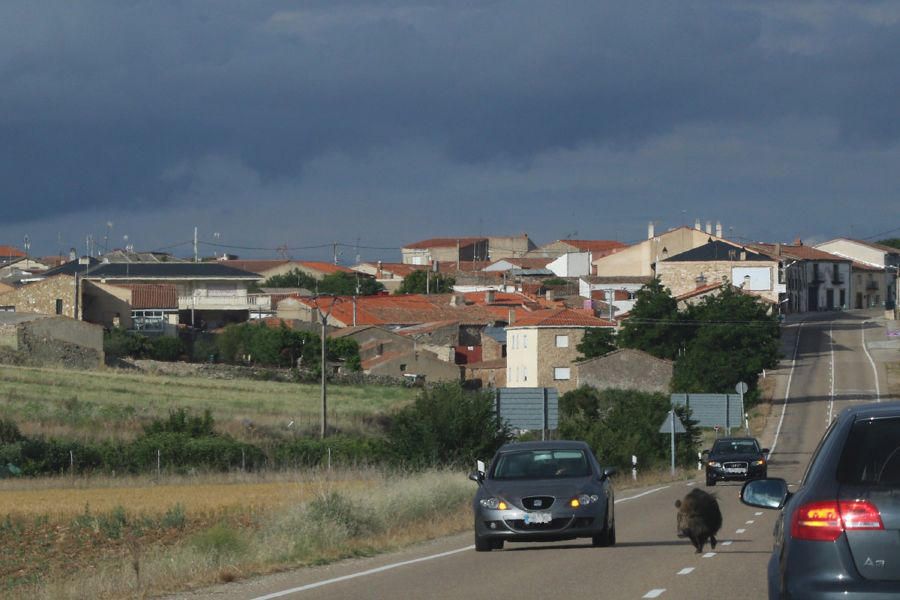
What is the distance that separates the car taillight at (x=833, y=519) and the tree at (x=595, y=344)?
3404 inches

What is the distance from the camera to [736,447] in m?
42.2

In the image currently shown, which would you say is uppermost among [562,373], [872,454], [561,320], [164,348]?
[561,320]

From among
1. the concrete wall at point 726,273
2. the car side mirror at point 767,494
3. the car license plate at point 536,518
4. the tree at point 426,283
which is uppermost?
the tree at point 426,283

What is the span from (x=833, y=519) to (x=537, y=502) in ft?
42.7

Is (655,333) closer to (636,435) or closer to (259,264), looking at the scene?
(636,435)

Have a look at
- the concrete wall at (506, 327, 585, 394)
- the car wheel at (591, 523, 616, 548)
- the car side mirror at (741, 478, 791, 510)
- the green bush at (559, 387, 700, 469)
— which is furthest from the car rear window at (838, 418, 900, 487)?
the concrete wall at (506, 327, 585, 394)

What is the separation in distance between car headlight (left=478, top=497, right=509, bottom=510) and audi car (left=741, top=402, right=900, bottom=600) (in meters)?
12.4

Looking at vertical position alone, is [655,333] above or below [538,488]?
above

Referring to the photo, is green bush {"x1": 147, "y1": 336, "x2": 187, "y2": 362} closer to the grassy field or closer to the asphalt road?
the grassy field

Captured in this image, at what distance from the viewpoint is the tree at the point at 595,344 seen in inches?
3671

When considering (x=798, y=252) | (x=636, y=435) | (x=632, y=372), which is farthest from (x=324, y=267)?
(x=636, y=435)

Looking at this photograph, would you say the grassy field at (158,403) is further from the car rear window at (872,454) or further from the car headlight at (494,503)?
the car rear window at (872,454)

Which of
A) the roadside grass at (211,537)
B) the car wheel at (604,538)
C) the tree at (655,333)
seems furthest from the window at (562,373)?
the car wheel at (604,538)

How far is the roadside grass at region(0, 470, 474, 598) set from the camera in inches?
664
